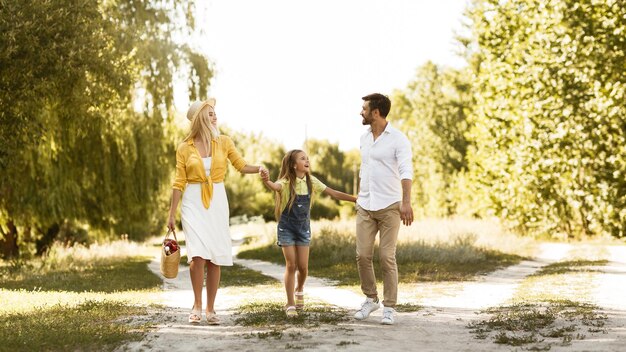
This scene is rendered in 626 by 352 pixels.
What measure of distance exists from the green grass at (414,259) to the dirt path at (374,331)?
3.28 meters

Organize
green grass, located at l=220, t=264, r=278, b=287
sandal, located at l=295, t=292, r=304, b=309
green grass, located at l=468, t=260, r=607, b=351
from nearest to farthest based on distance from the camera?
green grass, located at l=468, t=260, r=607, b=351 < sandal, located at l=295, t=292, r=304, b=309 < green grass, located at l=220, t=264, r=278, b=287

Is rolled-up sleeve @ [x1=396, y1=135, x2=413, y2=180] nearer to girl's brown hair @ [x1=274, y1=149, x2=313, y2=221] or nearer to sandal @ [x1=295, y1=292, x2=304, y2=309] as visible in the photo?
girl's brown hair @ [x1=274, y1=149, x2=313, y2=221]

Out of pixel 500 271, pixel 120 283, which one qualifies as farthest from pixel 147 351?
pixel 500 271

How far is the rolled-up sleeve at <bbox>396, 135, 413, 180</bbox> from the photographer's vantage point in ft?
26.9

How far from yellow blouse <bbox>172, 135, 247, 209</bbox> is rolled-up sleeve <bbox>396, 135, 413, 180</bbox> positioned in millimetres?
1875

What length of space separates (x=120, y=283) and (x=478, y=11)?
59.0 feet

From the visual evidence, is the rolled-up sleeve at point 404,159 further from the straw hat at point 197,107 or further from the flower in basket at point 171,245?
the flower in basket at point 171,245

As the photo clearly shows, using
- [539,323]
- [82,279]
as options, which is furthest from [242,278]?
[539,323]

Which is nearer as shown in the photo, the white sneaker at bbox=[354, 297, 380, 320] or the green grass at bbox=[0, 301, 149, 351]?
the green grass at bbox=[0, 301, 149, 351]

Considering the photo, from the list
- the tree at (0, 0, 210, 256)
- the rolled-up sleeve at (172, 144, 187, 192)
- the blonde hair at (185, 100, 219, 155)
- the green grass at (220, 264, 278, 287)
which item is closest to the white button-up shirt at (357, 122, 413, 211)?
the blonde hair at (185, 100, 219, 155)

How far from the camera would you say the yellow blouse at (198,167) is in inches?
325

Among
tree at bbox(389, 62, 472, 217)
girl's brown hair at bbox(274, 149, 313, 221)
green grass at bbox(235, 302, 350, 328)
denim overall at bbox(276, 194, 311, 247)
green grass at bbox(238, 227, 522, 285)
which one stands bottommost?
green grass at bbox(238, 227, 522, 285)

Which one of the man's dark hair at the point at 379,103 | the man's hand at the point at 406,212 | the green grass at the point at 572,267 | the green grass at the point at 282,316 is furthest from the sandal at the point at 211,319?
the green grass at the point at 572,267

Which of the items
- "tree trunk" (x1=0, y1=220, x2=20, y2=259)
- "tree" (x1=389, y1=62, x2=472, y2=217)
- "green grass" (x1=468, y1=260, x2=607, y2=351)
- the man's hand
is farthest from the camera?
"tree" (x1=389, y1=62, x2=472, y2=217)
